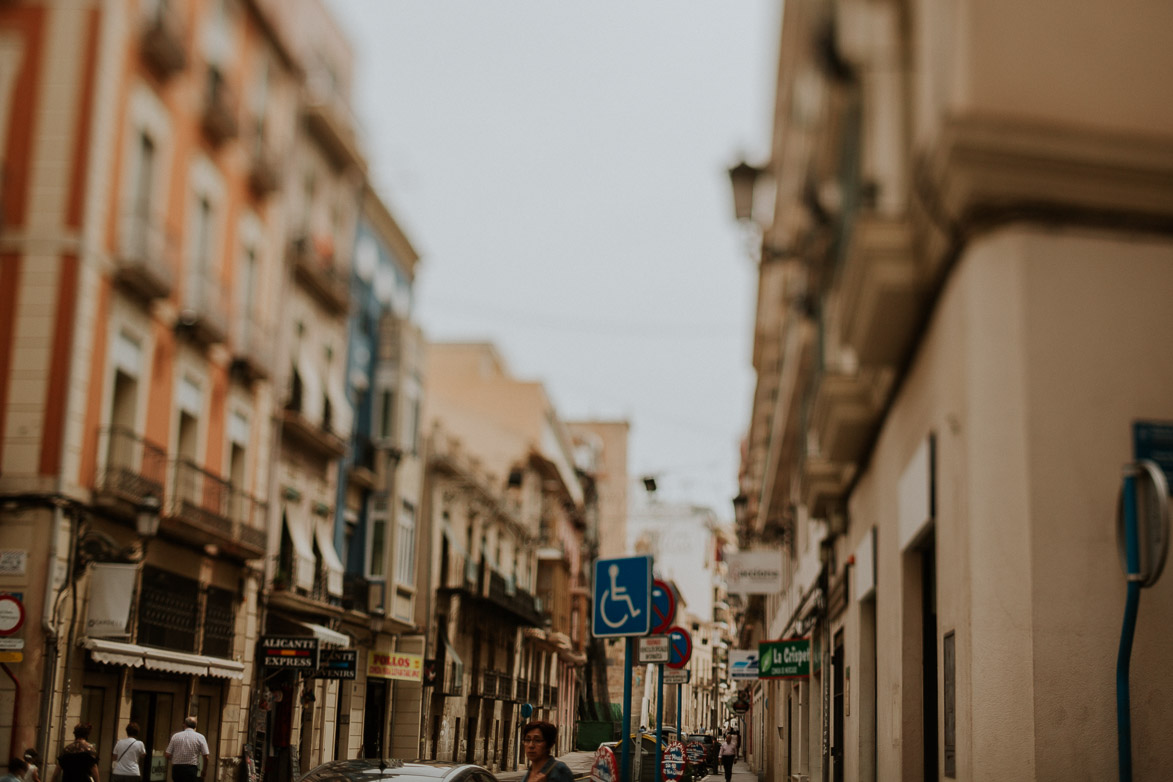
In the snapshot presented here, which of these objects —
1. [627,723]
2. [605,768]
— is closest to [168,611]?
[605,768]

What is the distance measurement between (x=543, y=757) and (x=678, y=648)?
278 inches

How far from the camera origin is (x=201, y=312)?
2355 cm

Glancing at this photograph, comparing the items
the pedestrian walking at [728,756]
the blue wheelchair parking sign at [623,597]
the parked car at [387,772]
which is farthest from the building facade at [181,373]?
the pedestrian walking at [728,756]

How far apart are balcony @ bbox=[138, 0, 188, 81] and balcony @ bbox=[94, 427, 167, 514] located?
598 centimetres

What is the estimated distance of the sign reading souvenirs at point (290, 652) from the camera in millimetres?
26016

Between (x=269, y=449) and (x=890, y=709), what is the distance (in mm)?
18609

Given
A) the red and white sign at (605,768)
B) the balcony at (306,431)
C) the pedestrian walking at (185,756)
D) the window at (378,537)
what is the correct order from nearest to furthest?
the red and white sign at (605,768) → the pedestrian walking at (185,756) → the balcony at (306,431) → the window at (378,537)

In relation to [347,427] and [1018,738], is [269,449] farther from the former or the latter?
[1018,738]

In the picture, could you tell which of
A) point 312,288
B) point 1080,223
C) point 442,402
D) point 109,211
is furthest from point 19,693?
point 442,402

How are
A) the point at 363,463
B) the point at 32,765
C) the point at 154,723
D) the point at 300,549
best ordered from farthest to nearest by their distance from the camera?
the point at 363,463 → the point at 300,549 → the point at 154,723 → the point at 32,765

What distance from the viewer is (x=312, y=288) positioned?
30438mm

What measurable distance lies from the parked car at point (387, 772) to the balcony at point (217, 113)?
16142 mm

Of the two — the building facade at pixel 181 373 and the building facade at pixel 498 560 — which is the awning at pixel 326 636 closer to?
the building facade at pixel 181 373

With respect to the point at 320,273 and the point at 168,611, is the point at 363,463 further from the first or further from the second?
the point at 168,611
